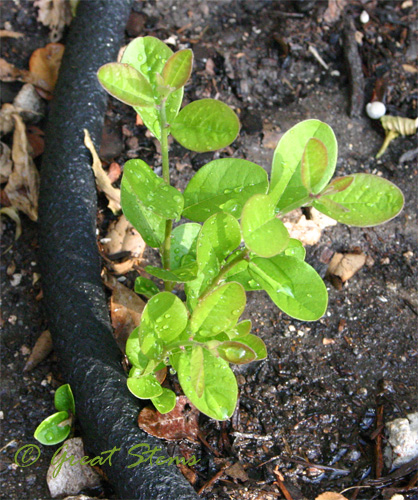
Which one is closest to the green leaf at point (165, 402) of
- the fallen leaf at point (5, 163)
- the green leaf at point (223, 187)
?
the green leaf at point (223, 187)

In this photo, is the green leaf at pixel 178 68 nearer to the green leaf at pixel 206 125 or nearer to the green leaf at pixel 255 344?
the green leaf at pixel 206 125

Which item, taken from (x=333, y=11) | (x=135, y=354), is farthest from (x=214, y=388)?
(x=333, y=11)

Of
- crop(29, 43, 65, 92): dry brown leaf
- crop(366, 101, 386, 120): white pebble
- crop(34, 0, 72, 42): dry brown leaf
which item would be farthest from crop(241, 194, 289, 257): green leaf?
crop(34, 0, 72, 42): dry brown leaf

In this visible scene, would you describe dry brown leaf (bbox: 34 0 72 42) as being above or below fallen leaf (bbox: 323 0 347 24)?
above

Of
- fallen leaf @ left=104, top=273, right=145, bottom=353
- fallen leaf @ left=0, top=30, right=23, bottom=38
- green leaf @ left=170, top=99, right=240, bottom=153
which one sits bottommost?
fallen leaf @ left=104, top=273, right=145, bottom=353

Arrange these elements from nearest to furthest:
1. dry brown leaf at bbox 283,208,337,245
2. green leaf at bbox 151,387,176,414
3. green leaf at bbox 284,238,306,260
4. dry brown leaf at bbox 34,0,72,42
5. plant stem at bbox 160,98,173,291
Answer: plant stem at bbox 160,98,173,291 → green leaf at bbox 284,238,306,260 → green leaf at bbox 151,387,176,414 → dry brown leaf at bbox 283,208,337,245 → dry brown leaf at bbox 34,0,72,42

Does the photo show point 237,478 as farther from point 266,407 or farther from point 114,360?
point 114,360

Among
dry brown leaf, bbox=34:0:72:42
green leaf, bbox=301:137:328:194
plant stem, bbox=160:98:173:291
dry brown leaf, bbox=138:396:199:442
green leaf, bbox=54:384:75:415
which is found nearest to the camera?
green leaf, bbox=301:137:328:194

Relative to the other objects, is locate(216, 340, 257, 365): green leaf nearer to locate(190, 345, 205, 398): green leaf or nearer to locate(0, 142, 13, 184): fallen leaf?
locate(190, 345, 205, 398): green leaf
